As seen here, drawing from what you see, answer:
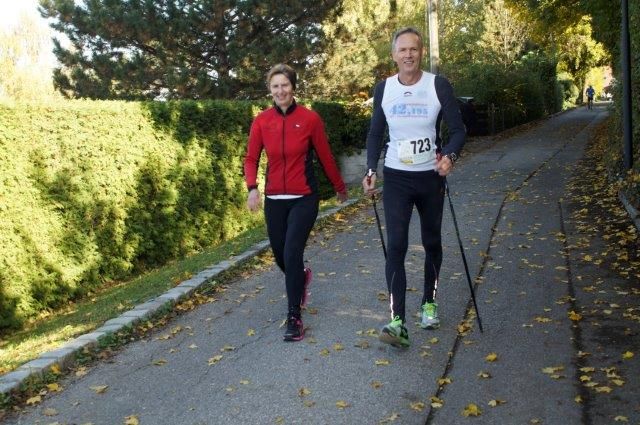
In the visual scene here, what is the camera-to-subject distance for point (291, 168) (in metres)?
5.32

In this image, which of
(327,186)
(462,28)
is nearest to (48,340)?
(327,186)

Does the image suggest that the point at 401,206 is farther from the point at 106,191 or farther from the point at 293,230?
the point at 106,191

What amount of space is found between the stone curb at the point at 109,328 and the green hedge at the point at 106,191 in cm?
185

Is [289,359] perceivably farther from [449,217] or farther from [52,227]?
[449,217]

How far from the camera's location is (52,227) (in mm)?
8312

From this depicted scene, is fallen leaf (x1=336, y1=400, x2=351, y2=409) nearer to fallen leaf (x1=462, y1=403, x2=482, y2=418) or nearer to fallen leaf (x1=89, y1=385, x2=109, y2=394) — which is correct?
fallen leaf (x1=462, y1=403, x2=482, y2=418)

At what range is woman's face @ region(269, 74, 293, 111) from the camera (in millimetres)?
5270

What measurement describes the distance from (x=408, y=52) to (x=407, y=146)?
63cm

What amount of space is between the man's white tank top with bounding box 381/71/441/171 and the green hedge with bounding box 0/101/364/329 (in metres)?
4.65

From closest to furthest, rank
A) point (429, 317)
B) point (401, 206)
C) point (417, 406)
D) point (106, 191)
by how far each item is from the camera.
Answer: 1. point (417, 406)
2. point (401, 206)
3. point (429, 317)
4. point (106, 191)

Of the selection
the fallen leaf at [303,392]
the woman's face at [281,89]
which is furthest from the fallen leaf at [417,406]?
the woman's face at [281,89]

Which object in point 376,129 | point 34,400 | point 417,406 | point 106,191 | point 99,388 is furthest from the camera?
point 106,191

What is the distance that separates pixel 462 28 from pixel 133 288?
43.1 m

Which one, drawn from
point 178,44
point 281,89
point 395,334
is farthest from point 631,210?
point 178,44
